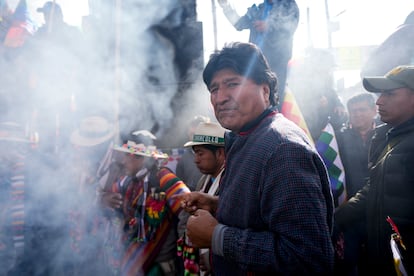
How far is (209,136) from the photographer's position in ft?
8.86

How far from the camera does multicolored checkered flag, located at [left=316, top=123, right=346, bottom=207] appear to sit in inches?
120

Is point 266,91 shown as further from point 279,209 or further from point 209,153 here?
point 209,153

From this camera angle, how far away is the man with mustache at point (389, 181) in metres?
2.14

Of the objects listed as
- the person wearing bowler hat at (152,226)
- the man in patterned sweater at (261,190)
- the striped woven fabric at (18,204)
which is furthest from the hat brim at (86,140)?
the man in patterned sweater at (261,190)

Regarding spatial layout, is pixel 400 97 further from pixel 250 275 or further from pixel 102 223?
pixel 102 223

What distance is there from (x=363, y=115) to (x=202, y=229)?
3136mm

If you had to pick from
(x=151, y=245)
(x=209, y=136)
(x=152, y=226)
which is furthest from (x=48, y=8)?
(x=151, y=245)

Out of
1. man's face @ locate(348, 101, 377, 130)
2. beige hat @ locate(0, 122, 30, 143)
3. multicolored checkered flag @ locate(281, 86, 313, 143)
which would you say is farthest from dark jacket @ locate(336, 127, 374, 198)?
beige hat @ locate(0, 122, 30, 143)

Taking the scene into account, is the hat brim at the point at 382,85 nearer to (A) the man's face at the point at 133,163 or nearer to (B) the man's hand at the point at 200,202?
(B) the man's hand at the point at 200,202

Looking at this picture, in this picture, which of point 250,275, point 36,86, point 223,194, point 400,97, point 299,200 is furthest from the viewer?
point 36,86

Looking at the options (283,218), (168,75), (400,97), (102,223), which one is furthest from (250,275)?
(168,75)

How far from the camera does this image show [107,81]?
4.96m

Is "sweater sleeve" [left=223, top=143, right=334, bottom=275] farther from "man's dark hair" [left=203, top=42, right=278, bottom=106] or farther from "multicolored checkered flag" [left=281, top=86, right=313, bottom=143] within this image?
"multicolored checkered flag" [left=281, top=86, right=313, bottom=143]

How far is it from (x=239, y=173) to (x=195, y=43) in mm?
4851
